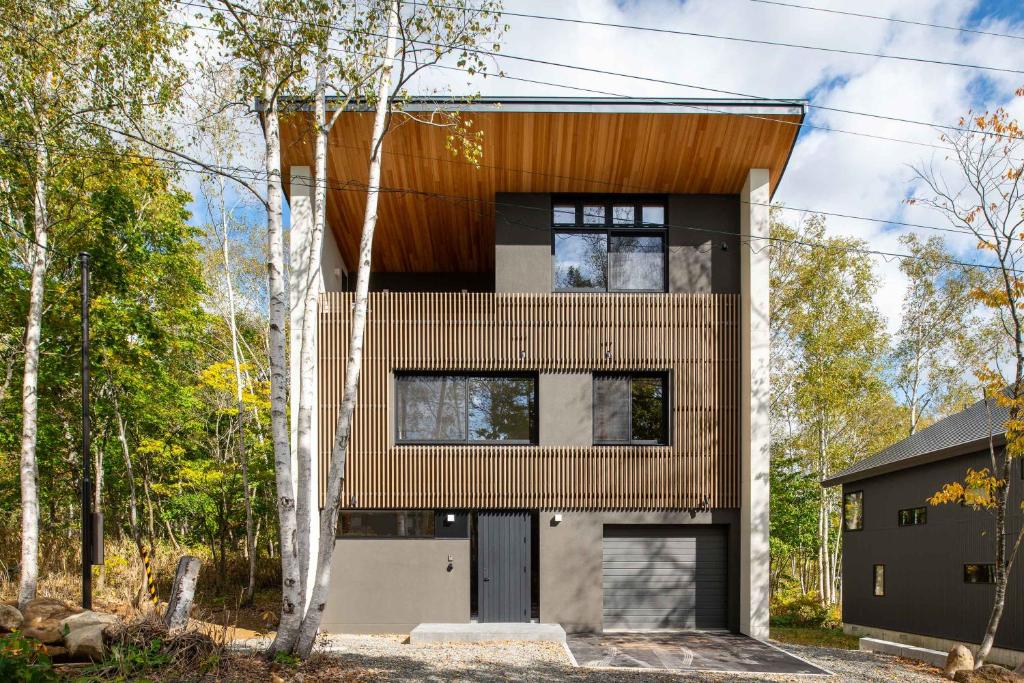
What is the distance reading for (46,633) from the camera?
755 centimetres

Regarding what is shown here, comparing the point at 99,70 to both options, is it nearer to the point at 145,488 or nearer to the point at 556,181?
the point at 556,181

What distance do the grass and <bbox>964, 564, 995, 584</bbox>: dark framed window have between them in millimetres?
3355

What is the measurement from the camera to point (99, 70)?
43.6ft

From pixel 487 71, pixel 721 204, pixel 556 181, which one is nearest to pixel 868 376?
pixel 721 204

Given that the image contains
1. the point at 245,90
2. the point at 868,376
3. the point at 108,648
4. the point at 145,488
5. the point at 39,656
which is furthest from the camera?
the point at 868,376

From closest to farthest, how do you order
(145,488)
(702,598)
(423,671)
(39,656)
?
(39,656) < (423,671) < (702,598) < (145,488)

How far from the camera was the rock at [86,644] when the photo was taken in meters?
7.19

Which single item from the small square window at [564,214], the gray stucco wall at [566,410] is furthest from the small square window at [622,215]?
the gray stucco wall at [566,410]

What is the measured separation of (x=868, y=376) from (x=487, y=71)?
1829 centimetres

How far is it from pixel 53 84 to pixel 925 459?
1702 centimetres

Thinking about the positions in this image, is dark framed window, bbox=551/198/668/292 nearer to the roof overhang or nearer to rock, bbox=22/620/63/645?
the roof overhang

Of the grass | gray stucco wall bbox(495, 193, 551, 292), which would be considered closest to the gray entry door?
gray stucco wall bbox(495, 193, 551, 292)

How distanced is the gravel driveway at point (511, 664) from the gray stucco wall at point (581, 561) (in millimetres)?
1440

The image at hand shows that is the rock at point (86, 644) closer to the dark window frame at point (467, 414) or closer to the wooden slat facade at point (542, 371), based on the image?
the wooden slat facade at point (542, 371)
